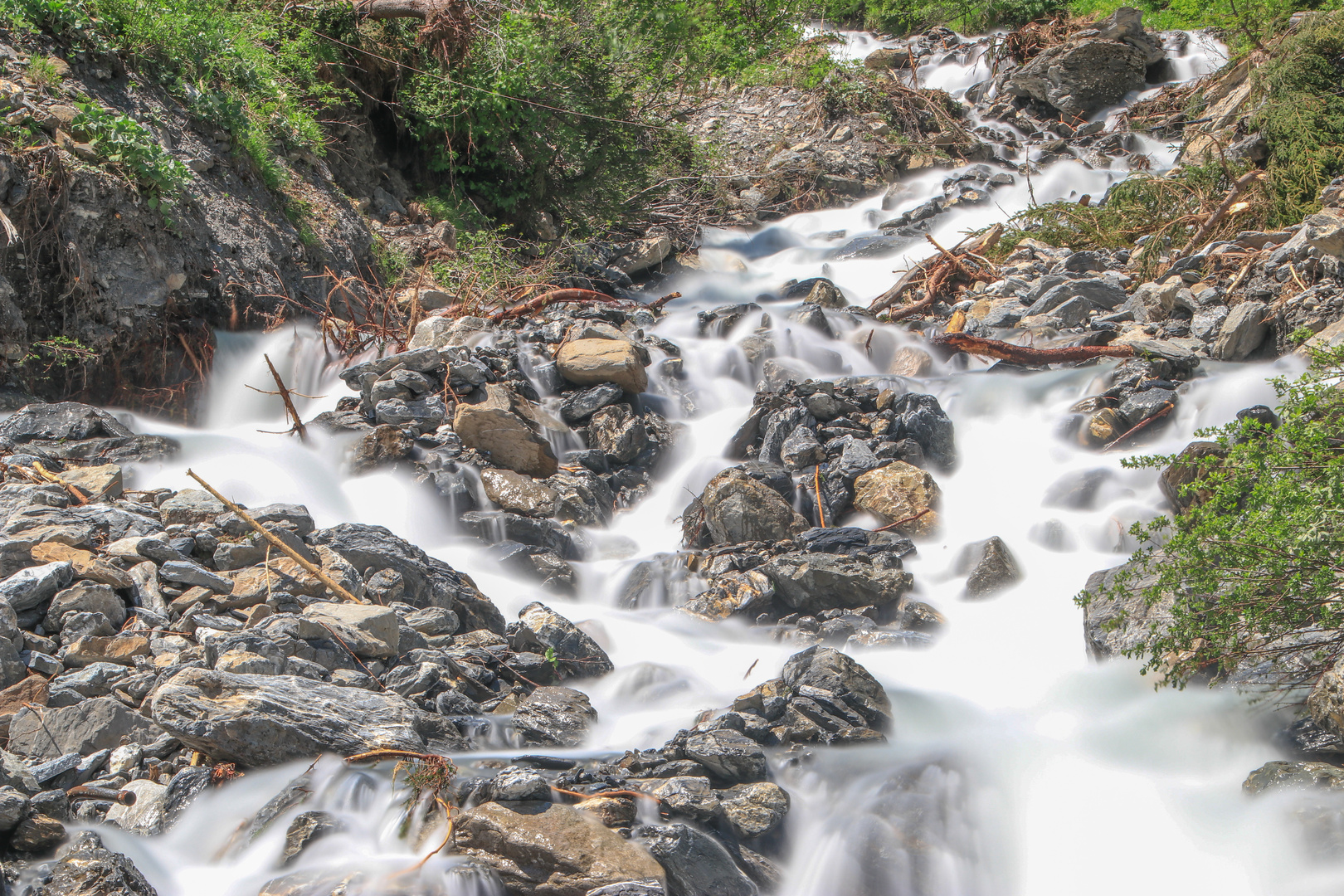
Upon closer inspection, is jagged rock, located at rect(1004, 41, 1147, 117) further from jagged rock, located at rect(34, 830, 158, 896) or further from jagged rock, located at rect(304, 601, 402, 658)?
jagged rock, located at rect(34, 830, 158, 896)

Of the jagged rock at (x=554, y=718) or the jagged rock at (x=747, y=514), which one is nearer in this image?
the jagged rock at (x=554, y=718)

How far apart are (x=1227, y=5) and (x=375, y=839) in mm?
17755

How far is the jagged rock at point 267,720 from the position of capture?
309cm

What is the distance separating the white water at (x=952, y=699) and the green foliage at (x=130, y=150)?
1310 millimetres

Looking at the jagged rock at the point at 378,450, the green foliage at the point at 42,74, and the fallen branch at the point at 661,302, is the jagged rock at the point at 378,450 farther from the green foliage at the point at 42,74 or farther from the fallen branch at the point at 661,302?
the fallen branch at the point at 661,302

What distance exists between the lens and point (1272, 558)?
324cm

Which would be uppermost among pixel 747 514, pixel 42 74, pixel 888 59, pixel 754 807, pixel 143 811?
pixel 888 59

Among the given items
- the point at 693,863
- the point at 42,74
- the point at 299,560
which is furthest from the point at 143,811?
the point at 42,74

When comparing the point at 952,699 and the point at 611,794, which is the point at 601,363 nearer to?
the point at 952,699

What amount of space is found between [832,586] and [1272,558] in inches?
92.7

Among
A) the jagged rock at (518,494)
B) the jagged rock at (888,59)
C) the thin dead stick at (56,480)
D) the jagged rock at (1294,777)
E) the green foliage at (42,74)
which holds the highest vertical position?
the jagged rock at (888,59)

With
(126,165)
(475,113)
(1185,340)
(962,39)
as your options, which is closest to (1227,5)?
(962,39)

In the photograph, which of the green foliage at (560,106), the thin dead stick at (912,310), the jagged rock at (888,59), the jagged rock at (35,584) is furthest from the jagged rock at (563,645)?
the jagged rock at (888,59)

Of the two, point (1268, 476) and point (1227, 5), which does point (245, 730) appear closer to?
point (1268, 476)
